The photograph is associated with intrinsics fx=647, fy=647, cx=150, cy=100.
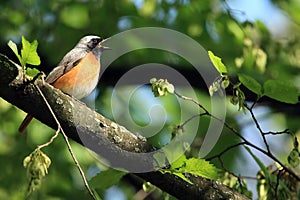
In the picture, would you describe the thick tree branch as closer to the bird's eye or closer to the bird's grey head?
the bird's grey head

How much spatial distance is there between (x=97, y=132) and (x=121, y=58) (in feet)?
11.8

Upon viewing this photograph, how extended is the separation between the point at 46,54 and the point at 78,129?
361cm

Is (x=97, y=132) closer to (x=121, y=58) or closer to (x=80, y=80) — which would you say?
(x=80, y=80)

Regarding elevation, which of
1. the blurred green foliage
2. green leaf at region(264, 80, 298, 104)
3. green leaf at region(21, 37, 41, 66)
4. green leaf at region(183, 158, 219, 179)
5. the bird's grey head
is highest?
green leaf at region(21, 37, 41, 66)

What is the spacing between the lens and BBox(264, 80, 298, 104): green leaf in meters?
3.29

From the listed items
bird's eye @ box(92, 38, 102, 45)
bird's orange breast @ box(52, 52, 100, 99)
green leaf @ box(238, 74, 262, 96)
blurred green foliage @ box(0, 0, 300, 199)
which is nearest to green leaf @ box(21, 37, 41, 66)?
green leaf @ box(238, 74, 262, 96)

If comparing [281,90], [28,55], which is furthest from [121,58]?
[28,55]

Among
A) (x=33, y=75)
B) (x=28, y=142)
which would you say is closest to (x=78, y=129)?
(x=33, y=75)

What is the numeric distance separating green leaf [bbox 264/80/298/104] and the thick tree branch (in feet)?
1.78

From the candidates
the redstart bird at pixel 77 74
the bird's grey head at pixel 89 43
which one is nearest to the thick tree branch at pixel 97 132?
the redstart bird at pixel 77 74

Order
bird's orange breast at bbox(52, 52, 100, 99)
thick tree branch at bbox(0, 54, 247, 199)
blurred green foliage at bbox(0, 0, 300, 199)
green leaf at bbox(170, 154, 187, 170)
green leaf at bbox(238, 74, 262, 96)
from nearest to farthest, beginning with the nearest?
1. thick tree branch at bbox(0, 54, 247, 199)
2. green leaf at bbox(170, 154, 187, 170)
3. green leaf at bbox(238, 74, 262, 96)
4. bird's orange breast at bbox(52, 52, 100, 99)
5. blurred green foliage at bbox(0, 0, 300, 199)

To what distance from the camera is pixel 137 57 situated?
668 centimetres

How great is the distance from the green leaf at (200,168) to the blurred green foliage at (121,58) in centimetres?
260

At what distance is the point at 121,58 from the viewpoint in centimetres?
660
